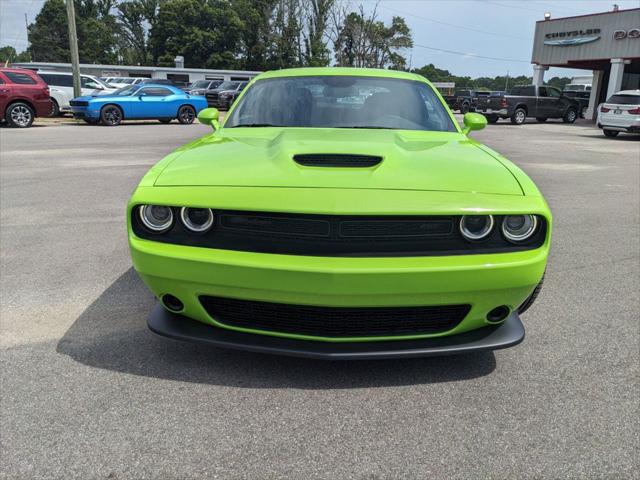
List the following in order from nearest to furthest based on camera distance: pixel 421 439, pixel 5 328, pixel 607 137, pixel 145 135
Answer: pixel 421 439
pixel 5 328
pixel 145 135
pixel 607 137

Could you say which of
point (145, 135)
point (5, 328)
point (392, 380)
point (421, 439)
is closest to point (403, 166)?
point (392, 380)

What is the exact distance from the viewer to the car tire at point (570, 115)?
2739cm

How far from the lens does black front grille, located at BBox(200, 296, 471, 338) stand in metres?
2.36

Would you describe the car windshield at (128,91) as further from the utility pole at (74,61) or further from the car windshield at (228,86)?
the car windshield at (228,86)

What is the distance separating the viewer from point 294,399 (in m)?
2.41

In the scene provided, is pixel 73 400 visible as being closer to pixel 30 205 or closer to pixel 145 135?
pixel 30 205

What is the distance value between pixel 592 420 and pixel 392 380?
0.88 m

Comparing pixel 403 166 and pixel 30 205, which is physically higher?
pixel 403 166

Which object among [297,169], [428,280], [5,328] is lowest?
[5,328]

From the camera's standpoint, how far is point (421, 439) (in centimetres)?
217

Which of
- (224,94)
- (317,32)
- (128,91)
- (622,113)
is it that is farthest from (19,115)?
(317,32)

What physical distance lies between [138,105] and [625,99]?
17.0 m

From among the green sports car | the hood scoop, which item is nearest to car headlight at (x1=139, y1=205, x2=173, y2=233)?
the green sports car

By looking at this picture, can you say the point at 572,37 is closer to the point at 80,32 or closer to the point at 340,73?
the point at 340,73
